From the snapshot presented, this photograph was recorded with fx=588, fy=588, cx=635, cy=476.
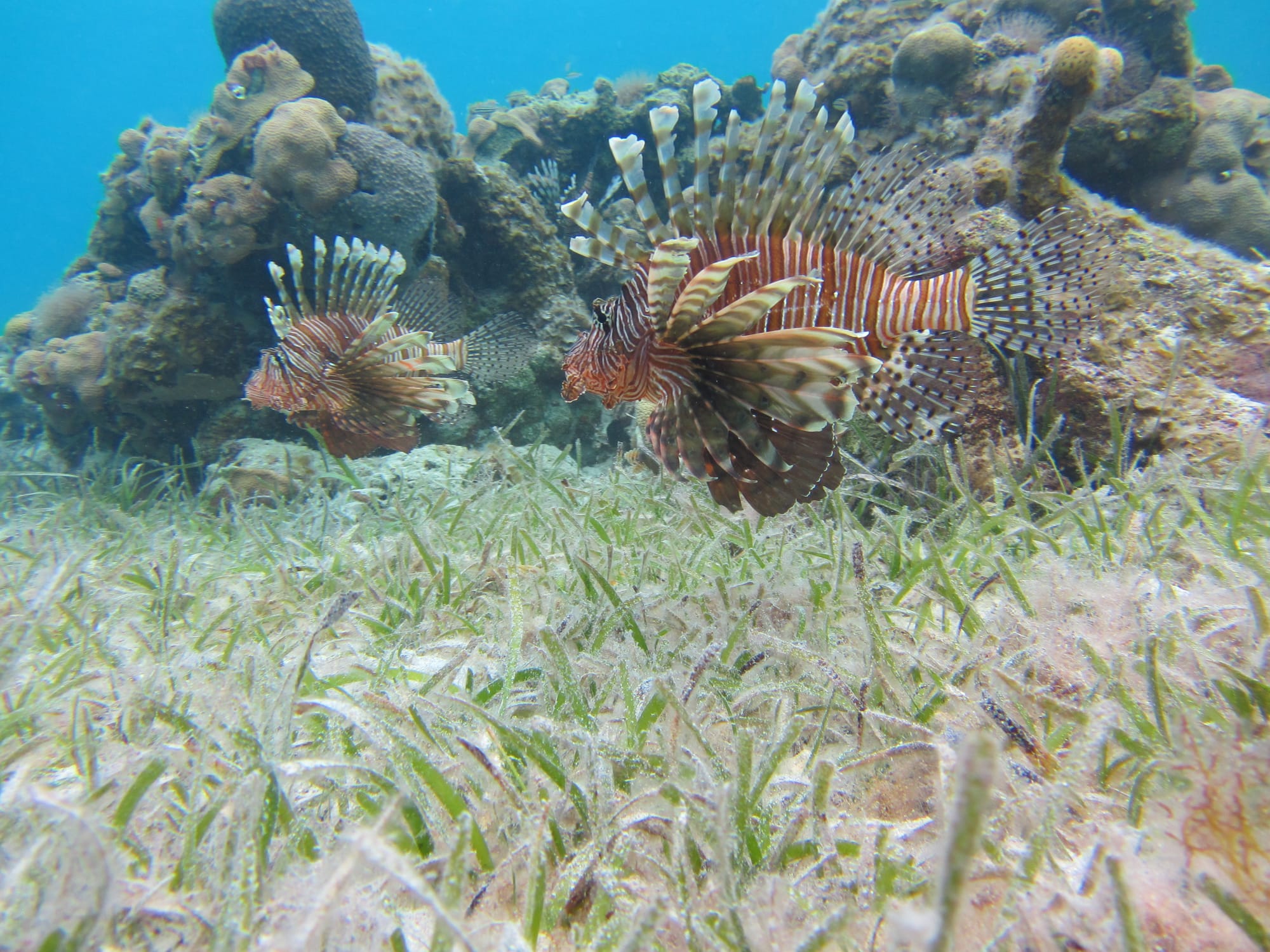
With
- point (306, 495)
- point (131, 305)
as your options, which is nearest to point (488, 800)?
point (306, 495)

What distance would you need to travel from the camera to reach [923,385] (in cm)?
262

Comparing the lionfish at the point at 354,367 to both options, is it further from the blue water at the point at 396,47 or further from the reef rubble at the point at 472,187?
the blue water at the point at 396,47

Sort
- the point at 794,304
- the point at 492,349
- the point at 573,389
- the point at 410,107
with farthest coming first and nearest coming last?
1. the point at 410,107
2. the point at 492,349
3. the point at 573,389
4. the point at 794,304

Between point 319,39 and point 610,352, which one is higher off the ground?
point 319,39

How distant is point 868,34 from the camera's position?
9766 millimetres

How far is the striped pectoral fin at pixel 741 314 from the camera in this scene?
5.73 ft

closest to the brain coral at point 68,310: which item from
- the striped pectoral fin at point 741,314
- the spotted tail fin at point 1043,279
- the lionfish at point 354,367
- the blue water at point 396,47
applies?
the lionfish at point 354,367

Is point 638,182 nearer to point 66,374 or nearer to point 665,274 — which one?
point 665,274

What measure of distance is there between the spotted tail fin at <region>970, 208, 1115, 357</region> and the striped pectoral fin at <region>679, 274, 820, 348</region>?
1424mm

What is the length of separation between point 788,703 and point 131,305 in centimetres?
887

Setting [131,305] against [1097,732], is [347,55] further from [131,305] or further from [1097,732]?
[1097,732]

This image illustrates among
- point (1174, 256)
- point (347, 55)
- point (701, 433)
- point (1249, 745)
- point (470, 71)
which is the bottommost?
point (1249, 745)

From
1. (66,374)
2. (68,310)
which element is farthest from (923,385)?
(68,310)

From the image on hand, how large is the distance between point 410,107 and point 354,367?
634 centimetres
